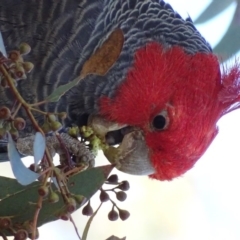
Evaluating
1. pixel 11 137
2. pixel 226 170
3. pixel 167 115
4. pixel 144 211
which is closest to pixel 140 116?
pixel 167 115

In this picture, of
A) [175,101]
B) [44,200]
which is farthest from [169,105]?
[44,200]

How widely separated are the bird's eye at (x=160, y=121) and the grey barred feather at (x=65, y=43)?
9 centimetres

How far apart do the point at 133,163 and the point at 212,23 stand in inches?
17.9

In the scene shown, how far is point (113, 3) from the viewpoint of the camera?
0.91m

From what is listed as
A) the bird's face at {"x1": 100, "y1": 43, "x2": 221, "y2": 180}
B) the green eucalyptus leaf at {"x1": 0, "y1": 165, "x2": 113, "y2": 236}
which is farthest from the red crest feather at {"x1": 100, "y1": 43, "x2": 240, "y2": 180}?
the green eucalyptus leaf at {"x1": 0, "y1": 165, "x2": 113, "y2": 236}

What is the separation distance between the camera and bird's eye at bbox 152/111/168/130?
0.80 metres

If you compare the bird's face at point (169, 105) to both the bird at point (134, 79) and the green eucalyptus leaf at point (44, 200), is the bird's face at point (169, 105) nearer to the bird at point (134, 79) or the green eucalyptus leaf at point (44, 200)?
the bird at point (134, 79)

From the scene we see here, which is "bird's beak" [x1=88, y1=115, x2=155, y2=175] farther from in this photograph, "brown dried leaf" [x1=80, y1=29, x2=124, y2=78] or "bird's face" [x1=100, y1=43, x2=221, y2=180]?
"brown dried leaf" [x1=80, y1=29, x2=124, y2=78]

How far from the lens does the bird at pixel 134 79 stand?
80 centimetres

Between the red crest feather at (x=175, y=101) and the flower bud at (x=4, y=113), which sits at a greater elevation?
the flower bud at (x=4, y=113)

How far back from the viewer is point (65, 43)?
86 centimetres

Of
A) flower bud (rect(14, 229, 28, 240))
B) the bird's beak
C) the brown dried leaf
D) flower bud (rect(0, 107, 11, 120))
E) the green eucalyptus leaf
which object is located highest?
the brown dried leaf

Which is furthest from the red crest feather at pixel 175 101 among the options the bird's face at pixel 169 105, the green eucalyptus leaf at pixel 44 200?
the green eucalyptus leaf at pixel 44 200

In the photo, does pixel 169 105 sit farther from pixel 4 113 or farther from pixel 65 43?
pixel 4 113
